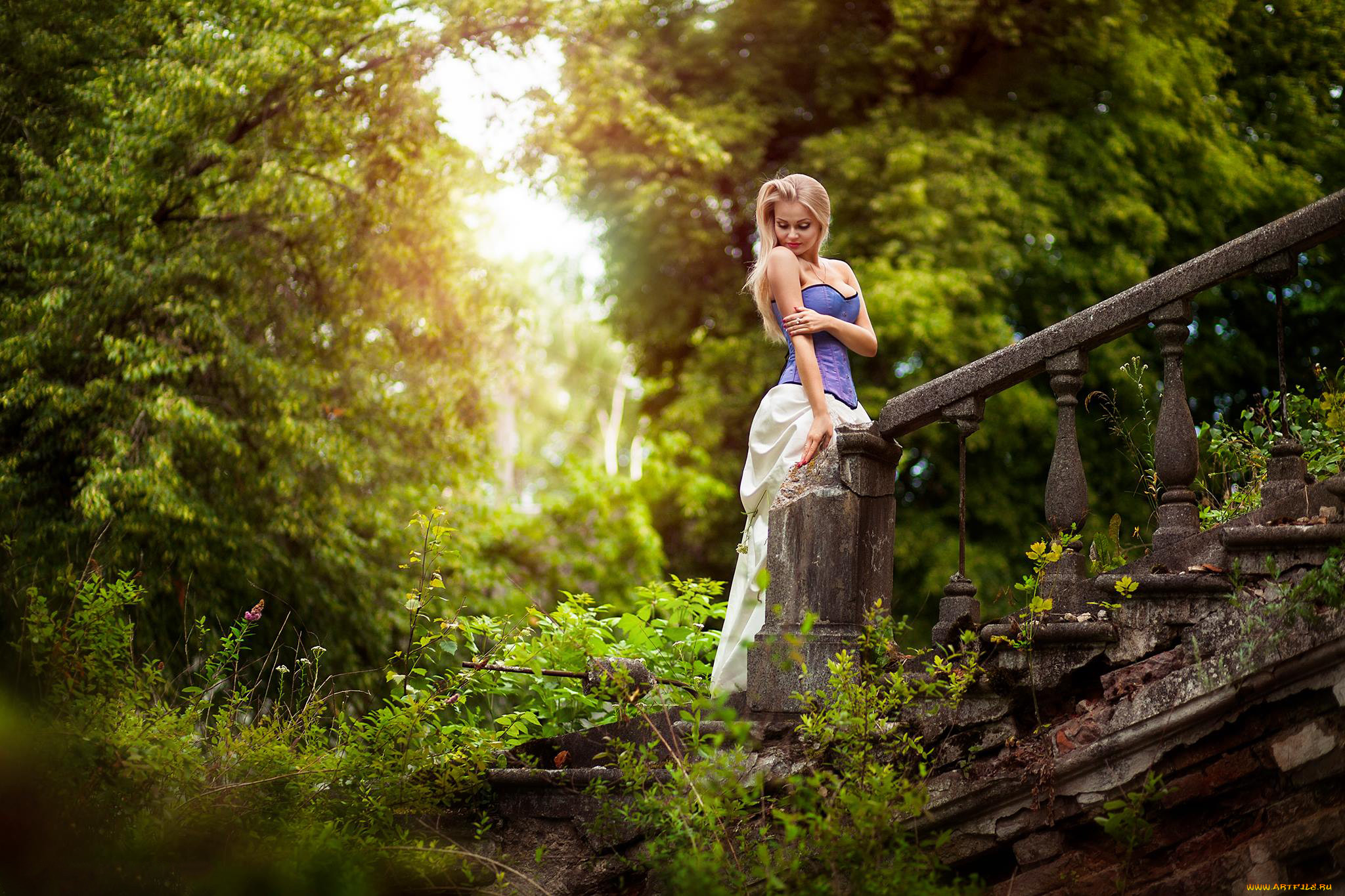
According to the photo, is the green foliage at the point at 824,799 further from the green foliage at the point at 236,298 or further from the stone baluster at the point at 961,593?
the green foliage at the point at 236,298

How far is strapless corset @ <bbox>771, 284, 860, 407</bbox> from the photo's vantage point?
4.90m

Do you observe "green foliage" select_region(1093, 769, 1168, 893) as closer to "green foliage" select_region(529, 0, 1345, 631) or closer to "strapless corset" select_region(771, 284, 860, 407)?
"strapless corset" select_region(771, 284, 860, 407)

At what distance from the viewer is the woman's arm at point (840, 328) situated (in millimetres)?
4848

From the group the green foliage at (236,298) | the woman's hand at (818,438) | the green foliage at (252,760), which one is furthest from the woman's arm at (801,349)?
the green foliage at (236,298)

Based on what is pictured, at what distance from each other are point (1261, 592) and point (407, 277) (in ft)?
32.3

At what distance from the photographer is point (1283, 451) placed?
3855 mm

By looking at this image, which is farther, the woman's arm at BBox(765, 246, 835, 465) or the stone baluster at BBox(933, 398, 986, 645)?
the woman's arm at BBox(765, 246, 835, 465)

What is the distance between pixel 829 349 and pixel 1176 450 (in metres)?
1.49

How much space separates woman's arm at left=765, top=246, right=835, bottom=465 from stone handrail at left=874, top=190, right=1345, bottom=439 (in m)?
0.24

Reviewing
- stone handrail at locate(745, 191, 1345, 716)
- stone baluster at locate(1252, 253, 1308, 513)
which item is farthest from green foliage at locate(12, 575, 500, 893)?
stone baluster at locate(1252, 253, 1308, 513)

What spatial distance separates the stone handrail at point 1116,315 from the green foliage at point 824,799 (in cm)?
82

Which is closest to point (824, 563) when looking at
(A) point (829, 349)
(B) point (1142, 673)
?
(A) point (829, 349)

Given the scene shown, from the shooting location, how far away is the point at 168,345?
9.98 metres

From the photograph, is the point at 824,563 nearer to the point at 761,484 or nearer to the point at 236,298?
the point at 761,484
